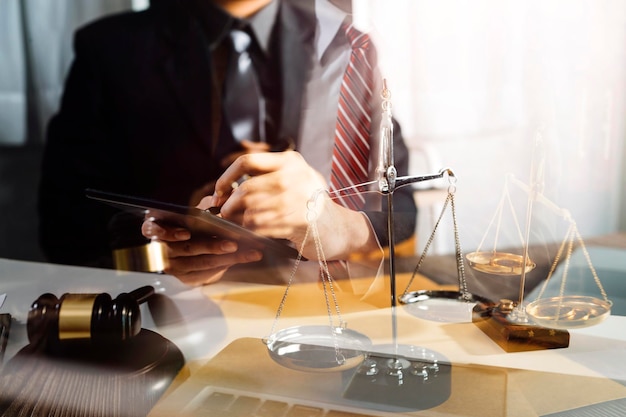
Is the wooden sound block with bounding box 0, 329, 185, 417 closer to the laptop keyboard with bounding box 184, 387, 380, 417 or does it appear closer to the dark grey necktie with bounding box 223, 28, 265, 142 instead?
the laptop keyboard with bounding box 184, 387, 380, 417

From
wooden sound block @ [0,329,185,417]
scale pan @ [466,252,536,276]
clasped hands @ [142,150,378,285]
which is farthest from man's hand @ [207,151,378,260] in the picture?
wooden sound block @ [0,329,185,417]

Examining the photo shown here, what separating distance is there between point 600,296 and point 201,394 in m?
0.43

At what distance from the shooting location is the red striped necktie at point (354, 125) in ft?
2.01

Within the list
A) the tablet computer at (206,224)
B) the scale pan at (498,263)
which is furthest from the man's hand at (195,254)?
the scale pan at (498,263)

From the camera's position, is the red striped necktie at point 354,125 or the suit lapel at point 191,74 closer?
the red striped necktie at point 354,125

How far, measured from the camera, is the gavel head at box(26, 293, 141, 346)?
71 cm

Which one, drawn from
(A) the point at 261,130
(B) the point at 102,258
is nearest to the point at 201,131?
(A) the point at 261,130

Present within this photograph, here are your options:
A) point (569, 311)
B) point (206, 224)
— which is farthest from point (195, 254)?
point (569, 311)

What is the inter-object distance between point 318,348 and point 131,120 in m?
0.46

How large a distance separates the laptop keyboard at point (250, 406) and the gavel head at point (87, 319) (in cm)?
14

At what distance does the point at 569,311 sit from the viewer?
57cm

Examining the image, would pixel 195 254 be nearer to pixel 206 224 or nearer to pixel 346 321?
pixel 206 224

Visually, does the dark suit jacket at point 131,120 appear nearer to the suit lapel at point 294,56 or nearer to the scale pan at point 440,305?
the suit lapel at point 294,56

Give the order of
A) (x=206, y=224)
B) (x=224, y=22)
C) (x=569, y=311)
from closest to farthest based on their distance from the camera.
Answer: (x=569, y=311) → (x=206, y=224) → (x=224, y=22)
